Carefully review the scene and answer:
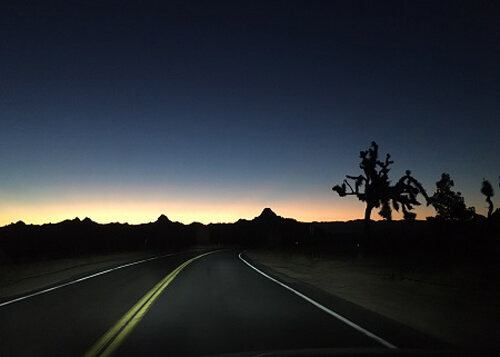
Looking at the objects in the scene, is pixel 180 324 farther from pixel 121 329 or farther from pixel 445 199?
pixel 445 199

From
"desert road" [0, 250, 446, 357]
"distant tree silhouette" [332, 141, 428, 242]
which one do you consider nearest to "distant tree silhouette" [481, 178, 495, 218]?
"distant tree silhouette" [332, 141, 428, 242]

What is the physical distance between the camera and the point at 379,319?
9539 mm

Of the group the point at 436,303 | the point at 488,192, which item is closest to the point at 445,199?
the point at 488,192

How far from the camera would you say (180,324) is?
29.6 feet

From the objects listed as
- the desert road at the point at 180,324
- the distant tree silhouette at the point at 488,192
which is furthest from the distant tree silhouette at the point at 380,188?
the desert road at the point at 180,324

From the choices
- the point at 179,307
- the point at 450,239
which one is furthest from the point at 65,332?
the point at 450,239

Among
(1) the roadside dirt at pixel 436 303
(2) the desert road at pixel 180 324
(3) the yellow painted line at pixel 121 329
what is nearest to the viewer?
(3) the yellow painted line at pixel 121 329

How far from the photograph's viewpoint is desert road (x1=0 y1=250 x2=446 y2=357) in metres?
7.07

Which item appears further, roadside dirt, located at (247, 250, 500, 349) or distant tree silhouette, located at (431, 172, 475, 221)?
distant tree silhouette, located at (431, 172, 475, 221)

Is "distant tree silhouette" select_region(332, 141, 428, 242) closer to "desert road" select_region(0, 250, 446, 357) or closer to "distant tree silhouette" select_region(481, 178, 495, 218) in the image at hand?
"distant tree silhouette" select_region(481, 178, 495, 218)

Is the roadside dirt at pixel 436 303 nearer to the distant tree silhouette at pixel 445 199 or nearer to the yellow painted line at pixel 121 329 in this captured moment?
the yellow painted line at pixel 121 329

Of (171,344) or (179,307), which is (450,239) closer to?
(179,307)

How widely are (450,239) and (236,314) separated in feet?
125

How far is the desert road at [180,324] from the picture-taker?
707 cm
